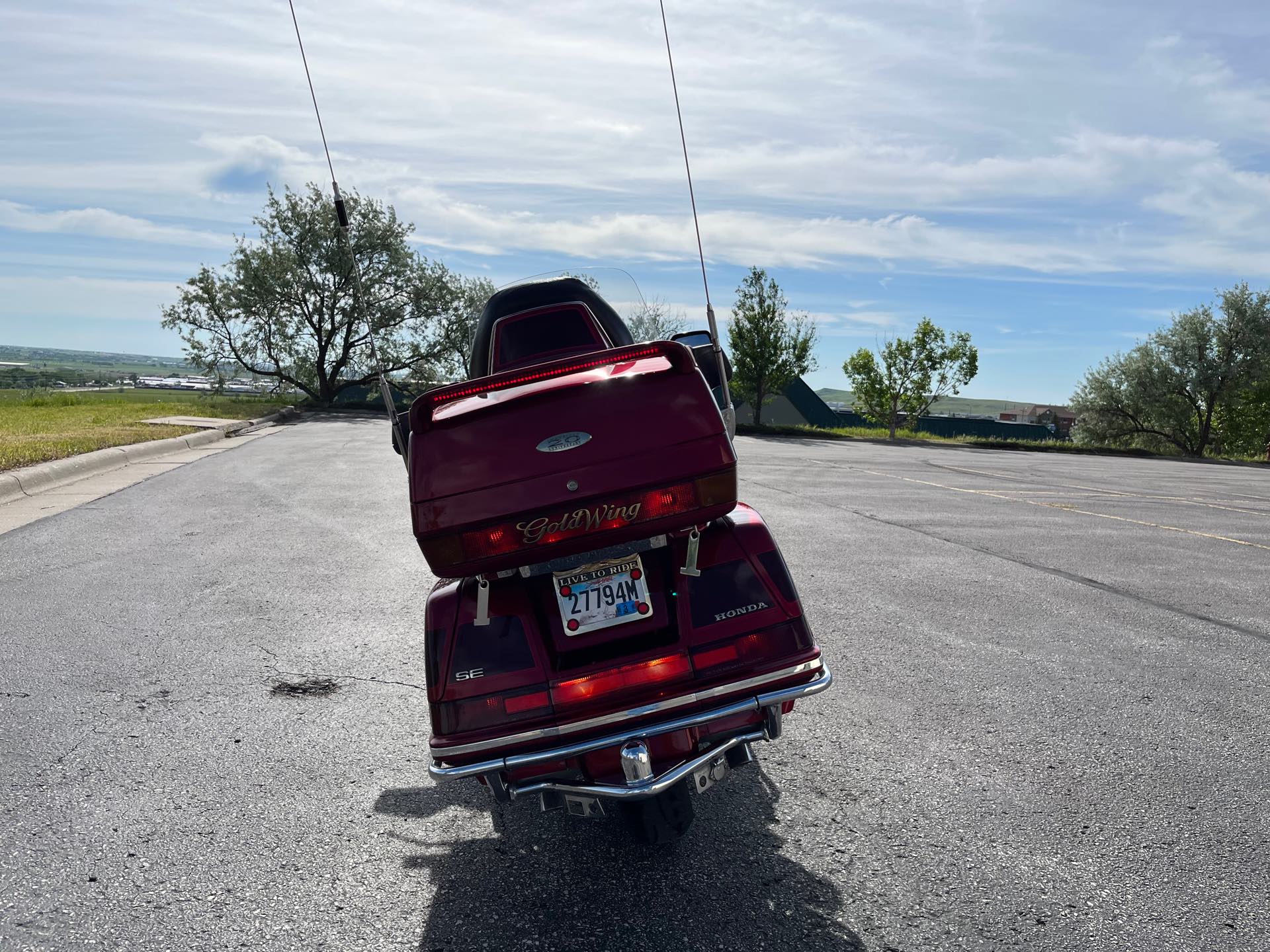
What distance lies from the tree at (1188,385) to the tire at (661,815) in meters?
52.6

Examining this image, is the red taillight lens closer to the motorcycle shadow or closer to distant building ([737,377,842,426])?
the motorcycle shadow

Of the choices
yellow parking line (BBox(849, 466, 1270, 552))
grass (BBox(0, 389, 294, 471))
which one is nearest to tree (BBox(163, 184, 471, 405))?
grass (BBox(0, 389, 294, 471))

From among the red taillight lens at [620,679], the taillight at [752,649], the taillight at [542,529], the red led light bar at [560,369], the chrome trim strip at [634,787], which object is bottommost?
the chrome trim strip at [634,787]

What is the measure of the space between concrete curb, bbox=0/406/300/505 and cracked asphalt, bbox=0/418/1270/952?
3.60 metres

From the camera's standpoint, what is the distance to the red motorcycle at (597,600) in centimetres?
296

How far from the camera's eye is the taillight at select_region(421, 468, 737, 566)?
2965 millimetres

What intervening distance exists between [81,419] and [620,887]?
21747 millimetres

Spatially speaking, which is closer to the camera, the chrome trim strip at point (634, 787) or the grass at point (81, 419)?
the chrome trim strip at point (634, 787)

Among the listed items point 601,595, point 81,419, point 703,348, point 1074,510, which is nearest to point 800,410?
point 81,419

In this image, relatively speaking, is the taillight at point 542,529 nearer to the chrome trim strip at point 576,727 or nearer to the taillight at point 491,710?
the taillight at point 491,710

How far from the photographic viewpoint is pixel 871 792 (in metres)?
3.64

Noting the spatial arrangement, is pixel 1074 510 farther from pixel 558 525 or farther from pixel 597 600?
pixel 558 525

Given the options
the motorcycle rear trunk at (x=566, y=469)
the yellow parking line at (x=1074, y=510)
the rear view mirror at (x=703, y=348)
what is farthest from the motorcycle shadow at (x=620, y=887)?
the yellow parking line at (x=1074, y=510)

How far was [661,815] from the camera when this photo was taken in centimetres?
314
